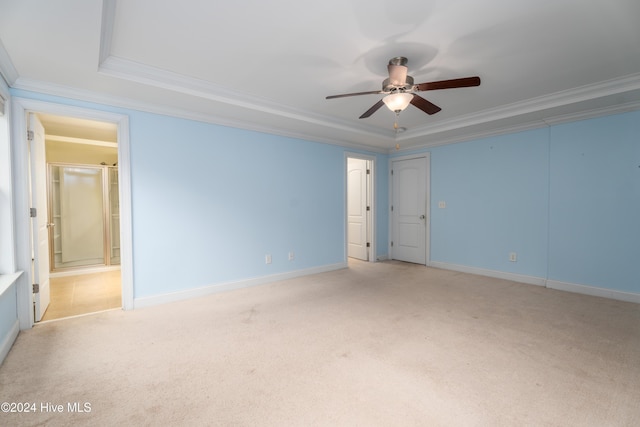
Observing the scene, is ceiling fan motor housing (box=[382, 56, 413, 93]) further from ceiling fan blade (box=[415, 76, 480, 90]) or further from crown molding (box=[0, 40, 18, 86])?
crown molding (box=[0, 40, 18, 86])

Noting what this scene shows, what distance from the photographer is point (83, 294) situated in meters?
3.76

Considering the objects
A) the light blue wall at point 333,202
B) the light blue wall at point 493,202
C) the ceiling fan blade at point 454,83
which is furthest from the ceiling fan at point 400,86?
the light blue wall at point 493,202

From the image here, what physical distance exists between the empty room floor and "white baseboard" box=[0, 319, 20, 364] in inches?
15.3

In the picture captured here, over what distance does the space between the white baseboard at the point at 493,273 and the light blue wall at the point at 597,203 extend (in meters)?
0.20

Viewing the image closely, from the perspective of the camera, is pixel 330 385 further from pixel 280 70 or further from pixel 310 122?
pixel 310 122

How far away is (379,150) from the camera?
18.5 ft

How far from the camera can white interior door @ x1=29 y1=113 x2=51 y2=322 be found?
275 centimetres

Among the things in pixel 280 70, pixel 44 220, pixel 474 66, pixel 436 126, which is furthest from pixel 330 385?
pixel 436 126

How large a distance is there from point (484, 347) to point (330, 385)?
53.1 inches

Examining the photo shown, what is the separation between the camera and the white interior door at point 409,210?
541 cm

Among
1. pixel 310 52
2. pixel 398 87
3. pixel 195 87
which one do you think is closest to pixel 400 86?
pixel 398 87

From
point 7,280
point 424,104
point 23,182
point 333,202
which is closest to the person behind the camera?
point 7,280

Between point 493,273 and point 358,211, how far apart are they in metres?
2.62

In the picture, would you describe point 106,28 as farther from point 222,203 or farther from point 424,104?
point 424,104
